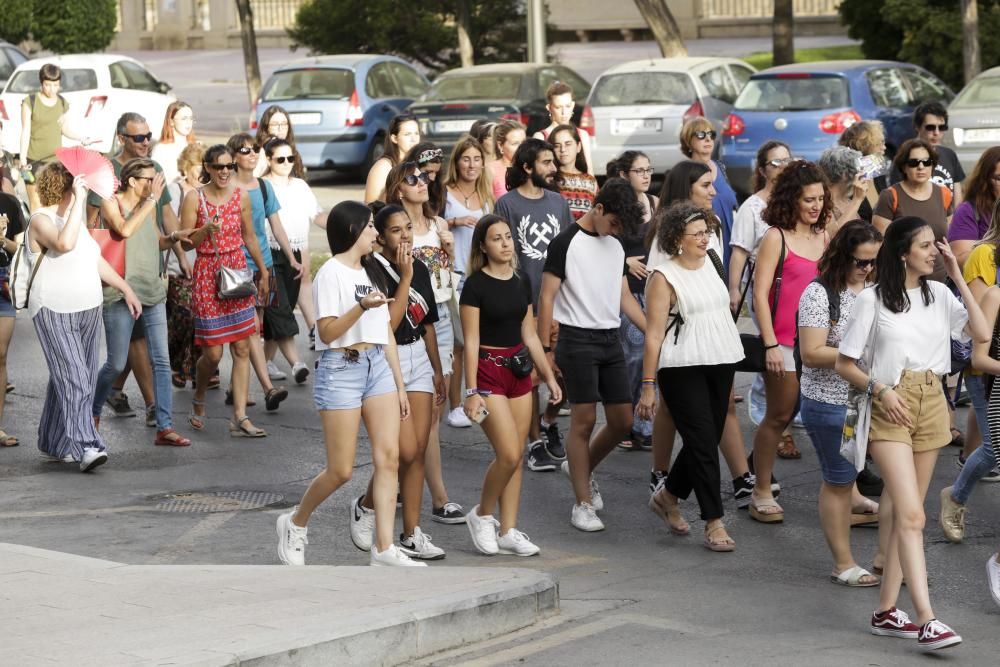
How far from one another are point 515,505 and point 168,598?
1.98m

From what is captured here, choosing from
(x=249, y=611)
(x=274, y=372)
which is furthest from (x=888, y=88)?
(x=249, y=611)

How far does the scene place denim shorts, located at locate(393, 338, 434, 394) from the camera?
7.46 metres

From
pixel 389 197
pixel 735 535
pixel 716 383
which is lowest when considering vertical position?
pixel 735 535

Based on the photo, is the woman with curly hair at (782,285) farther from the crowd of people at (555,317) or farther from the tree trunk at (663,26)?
the tree trunk at (663,26)

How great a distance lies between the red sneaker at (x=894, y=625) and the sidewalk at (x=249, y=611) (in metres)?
1.33

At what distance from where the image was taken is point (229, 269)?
33.3 feet

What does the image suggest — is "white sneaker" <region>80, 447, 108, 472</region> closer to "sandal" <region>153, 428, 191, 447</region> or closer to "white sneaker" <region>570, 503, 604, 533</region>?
"sandal" <region>153, 428, 191, 447</region>

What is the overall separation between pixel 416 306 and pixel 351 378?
700 millimetres

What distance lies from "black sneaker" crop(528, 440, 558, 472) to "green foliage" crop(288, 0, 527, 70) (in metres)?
21.8

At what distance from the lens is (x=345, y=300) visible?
6984 millimetres

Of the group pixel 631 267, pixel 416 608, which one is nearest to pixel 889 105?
pixel 631 267

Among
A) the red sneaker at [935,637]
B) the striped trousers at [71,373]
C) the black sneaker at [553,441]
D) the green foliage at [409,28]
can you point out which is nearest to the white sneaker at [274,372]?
the striped trousers at [71,373]

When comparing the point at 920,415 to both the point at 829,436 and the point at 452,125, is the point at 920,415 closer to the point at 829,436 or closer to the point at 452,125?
the point at 829,436

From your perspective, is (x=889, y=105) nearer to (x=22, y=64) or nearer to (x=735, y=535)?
(x=735, y=535)
